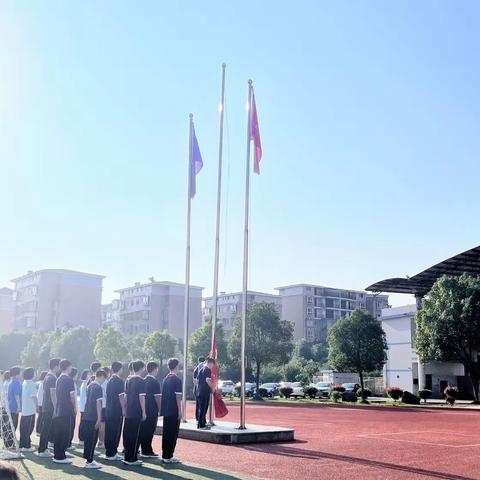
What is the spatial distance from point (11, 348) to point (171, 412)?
60.4 m

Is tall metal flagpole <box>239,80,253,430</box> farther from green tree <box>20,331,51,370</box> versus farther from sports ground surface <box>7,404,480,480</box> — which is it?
green tree <box>20,331,51,370</box>

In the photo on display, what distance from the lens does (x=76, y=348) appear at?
170 feet

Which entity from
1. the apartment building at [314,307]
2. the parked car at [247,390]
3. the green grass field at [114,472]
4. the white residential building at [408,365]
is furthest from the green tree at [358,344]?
the apartment building at [314,307]

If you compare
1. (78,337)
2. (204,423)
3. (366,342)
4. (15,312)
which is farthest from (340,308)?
(204,423)

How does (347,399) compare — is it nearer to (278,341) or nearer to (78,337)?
(278,341)

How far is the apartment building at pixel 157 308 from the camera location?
285ft

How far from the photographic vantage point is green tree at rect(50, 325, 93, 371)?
168 ft

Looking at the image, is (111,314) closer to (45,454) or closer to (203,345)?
(203,345)

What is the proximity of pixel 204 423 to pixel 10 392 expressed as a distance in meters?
4.21

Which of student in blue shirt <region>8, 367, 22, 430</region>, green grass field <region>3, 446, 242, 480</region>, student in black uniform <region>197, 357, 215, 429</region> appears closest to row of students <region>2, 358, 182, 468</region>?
green grass field <region>3, 446, 242, 480</region>

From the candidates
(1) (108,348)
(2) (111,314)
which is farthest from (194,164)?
(2) (111,314)

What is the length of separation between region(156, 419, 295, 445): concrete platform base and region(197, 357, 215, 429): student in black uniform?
29 centimetres

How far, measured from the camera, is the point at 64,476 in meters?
8.45

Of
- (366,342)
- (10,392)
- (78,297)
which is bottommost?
(10,392)
